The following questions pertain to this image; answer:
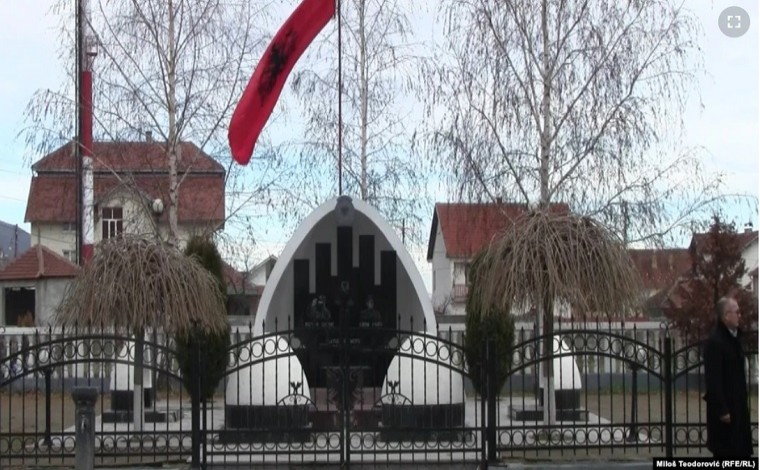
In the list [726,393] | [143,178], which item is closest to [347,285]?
[143,178]

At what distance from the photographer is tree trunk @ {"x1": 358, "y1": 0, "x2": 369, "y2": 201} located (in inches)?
1000

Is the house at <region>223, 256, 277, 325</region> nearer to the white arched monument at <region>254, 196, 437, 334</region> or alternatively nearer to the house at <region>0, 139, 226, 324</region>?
the house at <region>0, 139, 226, 324</region>

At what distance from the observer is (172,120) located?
890 inches

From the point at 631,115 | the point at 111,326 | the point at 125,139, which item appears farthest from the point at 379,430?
the point at 125,139

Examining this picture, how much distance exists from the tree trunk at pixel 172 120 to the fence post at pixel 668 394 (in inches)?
454

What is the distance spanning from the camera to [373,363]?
661 inches

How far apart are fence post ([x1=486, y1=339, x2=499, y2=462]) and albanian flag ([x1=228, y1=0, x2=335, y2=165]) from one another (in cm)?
461

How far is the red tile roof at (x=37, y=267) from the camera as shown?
37969 mm

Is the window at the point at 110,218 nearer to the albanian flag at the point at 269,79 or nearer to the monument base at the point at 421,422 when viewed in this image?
the albanian flag at the point at 269,79

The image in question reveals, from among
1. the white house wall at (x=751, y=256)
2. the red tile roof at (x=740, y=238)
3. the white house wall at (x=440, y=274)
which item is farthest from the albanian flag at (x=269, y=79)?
the white house wall at (x=440, y=274)

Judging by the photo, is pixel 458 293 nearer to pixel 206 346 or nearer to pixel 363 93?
pixel 363 93

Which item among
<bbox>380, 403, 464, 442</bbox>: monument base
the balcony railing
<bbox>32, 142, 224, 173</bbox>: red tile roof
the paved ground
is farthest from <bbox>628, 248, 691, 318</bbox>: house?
the balcony railing

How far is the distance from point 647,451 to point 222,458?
17.1 ft

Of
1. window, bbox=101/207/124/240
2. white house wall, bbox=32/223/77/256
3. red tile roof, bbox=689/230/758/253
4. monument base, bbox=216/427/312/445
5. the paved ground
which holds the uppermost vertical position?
white house wall, bbox=32/223/77/256
